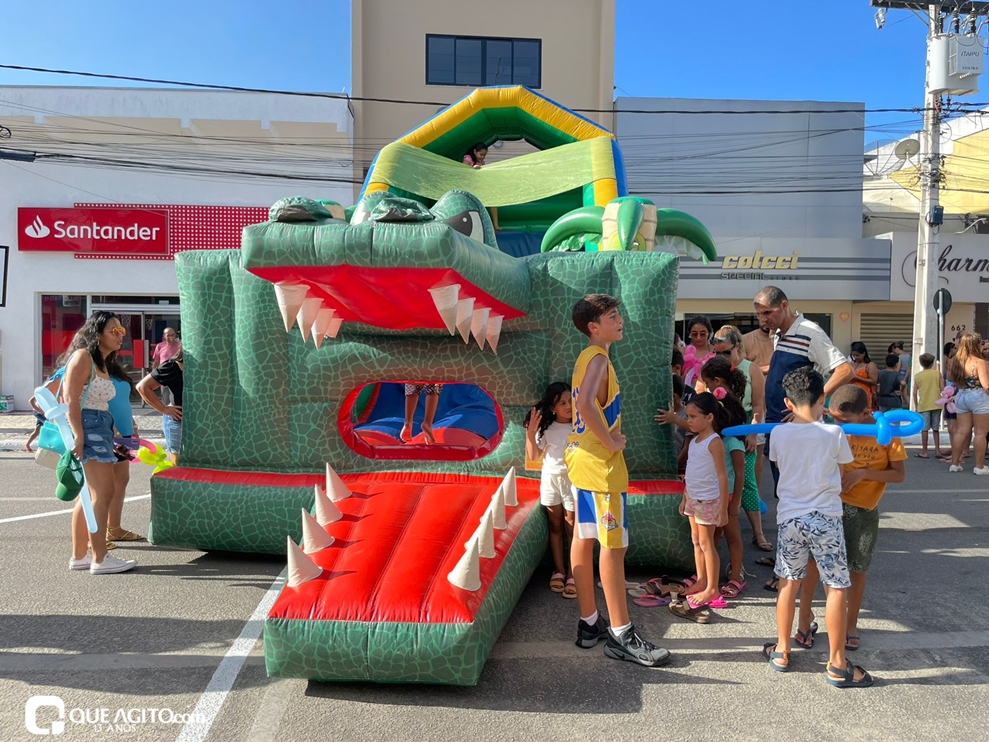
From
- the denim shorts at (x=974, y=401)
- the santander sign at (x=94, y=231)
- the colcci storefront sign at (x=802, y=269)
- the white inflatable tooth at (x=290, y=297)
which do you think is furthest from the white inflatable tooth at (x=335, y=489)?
the colcci storefront sign at (x=802, y=269)

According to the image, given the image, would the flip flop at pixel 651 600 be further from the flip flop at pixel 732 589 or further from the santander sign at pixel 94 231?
the santander sign at pixel 94 231

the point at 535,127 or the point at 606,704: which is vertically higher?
the point at 535,127

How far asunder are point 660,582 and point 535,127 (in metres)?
4.41

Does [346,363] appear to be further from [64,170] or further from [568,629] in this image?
[64,170]

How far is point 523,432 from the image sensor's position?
4.21 meters

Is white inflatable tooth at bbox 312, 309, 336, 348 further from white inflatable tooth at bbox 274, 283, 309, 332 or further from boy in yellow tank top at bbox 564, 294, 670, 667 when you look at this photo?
boy in yellow tank top at bbox 564, 294, 670, 667

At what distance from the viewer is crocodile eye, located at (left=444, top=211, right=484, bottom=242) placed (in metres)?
3.83

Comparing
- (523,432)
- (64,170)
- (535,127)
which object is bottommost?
(523,432)

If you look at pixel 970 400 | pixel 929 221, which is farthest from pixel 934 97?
pixel 970 400

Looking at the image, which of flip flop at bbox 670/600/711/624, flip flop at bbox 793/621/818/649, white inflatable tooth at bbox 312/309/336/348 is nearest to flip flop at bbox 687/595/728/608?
flip flop at bbox 670/600/711/624

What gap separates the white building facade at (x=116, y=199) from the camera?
511 inches

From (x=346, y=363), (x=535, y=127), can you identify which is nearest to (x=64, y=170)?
(x=535, y=127)

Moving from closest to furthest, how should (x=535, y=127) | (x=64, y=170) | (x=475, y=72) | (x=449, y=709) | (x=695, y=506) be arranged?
(x=449, y=709), (x=695, y=506), (x=535, y=127), (x=64, y=170), (x=475, y=72)

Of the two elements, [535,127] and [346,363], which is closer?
[346,363]
